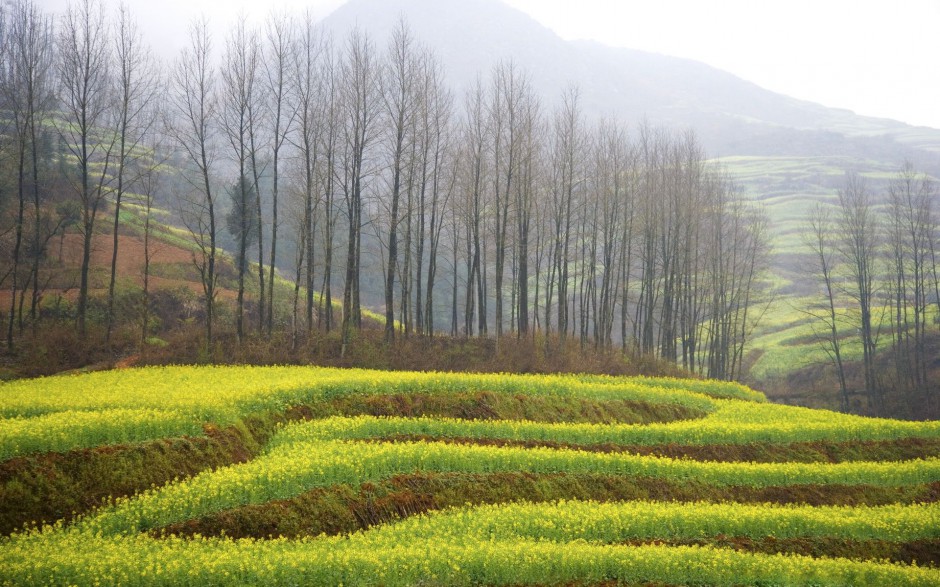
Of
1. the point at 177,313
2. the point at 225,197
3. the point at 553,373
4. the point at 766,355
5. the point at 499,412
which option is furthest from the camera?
the point at 225,197

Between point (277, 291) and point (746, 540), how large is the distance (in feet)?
162

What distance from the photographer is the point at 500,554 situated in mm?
12477

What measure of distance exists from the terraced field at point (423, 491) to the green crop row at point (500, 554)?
0.05 meters

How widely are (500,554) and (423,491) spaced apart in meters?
4.21

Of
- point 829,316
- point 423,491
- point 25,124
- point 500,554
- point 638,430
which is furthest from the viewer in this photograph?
point 829,316

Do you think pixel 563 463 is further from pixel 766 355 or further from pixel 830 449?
pixel 766 355

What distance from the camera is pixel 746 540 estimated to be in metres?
15.6

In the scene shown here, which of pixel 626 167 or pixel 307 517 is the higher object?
pixel 626 167

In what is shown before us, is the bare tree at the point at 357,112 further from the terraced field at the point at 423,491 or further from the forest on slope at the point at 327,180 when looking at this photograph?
the terraced field at the point at 423,491

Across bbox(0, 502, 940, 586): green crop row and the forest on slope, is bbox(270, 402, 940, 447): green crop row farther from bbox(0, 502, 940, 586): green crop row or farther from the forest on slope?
the forest on slope

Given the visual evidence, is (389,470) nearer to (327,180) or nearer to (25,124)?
(327,180)

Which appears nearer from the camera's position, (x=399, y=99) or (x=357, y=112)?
(x=357, y=112)

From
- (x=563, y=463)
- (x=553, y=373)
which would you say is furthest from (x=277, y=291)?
(x=563, y=463)

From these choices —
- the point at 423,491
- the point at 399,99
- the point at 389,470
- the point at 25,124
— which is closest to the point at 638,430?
the point at 423,491
